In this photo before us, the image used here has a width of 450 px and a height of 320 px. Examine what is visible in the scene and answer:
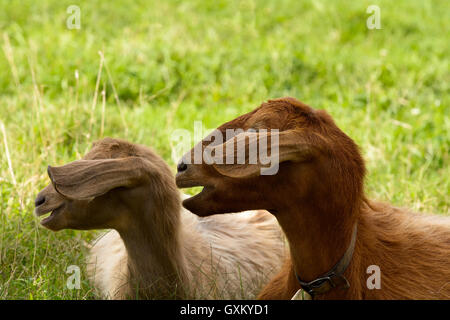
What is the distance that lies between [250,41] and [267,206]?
6.73m

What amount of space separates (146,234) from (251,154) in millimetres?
1390

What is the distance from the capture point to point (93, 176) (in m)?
3.82

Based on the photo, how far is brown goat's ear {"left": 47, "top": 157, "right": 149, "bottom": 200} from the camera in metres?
3.71

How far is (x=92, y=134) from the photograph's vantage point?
21.9ft

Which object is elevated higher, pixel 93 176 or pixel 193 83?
pixel 193 83

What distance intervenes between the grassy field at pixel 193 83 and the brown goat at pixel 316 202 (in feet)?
5.46
